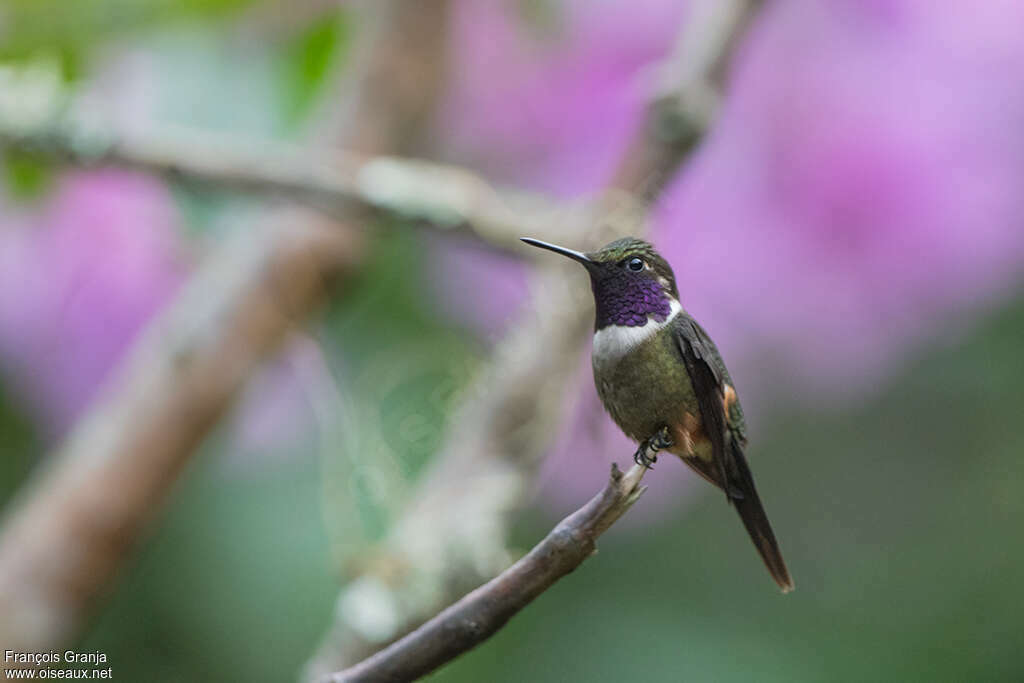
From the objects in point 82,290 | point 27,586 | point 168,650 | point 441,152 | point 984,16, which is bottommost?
point 168,650

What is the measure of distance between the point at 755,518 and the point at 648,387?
0.04 meters

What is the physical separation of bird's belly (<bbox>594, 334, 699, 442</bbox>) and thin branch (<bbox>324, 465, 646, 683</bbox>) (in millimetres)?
34

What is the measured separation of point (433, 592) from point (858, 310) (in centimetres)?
36

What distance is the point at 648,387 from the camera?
0.82 feet

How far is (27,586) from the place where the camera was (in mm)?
628

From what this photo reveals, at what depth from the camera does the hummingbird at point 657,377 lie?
0.82 ft

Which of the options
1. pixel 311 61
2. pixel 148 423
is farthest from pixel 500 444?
pixel 311 61

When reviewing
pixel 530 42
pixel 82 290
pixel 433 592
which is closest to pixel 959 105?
pixel 530 42

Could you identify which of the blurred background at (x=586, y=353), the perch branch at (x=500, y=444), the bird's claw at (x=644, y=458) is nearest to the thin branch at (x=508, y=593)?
the bird's claw at (x=644, y=458)

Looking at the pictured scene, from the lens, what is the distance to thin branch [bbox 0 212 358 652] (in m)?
0.63

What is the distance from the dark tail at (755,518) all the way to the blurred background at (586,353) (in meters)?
0.38

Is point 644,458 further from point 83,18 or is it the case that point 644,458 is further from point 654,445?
point 83,18

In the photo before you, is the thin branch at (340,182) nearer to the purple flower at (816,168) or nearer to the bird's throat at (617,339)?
the purple flower at (816,168)

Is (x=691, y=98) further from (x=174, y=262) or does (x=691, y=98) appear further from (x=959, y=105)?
(x=174, y=262)
